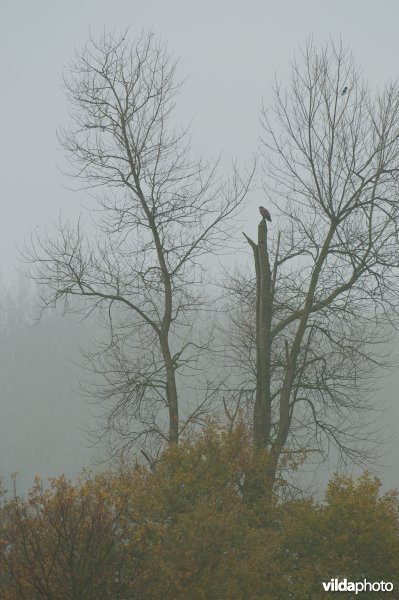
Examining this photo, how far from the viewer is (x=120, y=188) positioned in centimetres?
1460

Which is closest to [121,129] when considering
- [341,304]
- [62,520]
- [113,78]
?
[113,78]

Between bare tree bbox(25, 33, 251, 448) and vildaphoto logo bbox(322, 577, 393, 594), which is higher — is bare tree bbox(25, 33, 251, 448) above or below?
above

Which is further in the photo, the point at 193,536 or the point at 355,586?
the point at 355,586

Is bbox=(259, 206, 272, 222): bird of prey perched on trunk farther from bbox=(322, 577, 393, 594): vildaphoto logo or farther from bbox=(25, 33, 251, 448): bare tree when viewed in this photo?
bbox=(322, 577, 393, 594): vildaphoto logo

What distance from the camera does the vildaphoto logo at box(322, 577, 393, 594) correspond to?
30.8 feet

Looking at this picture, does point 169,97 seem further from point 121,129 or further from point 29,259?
point 29,259

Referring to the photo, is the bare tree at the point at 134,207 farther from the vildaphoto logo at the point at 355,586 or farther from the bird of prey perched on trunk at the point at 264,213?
the vildaphoto logo at the point at 355,586

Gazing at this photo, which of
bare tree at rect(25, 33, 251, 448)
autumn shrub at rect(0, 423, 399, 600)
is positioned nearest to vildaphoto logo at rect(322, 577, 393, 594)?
autumn shrub at rect(0, 423, 399, 600)

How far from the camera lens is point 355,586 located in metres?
9.42

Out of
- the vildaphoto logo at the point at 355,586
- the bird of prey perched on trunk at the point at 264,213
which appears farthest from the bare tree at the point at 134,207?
the vildaphoto logo at the point at 355,586

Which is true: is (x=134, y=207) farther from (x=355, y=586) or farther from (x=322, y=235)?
(x=355, y=586)

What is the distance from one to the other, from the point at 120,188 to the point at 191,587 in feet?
27.3

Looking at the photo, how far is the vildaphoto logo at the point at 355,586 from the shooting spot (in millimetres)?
9398

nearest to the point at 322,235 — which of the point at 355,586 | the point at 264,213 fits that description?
the point at 264,213
